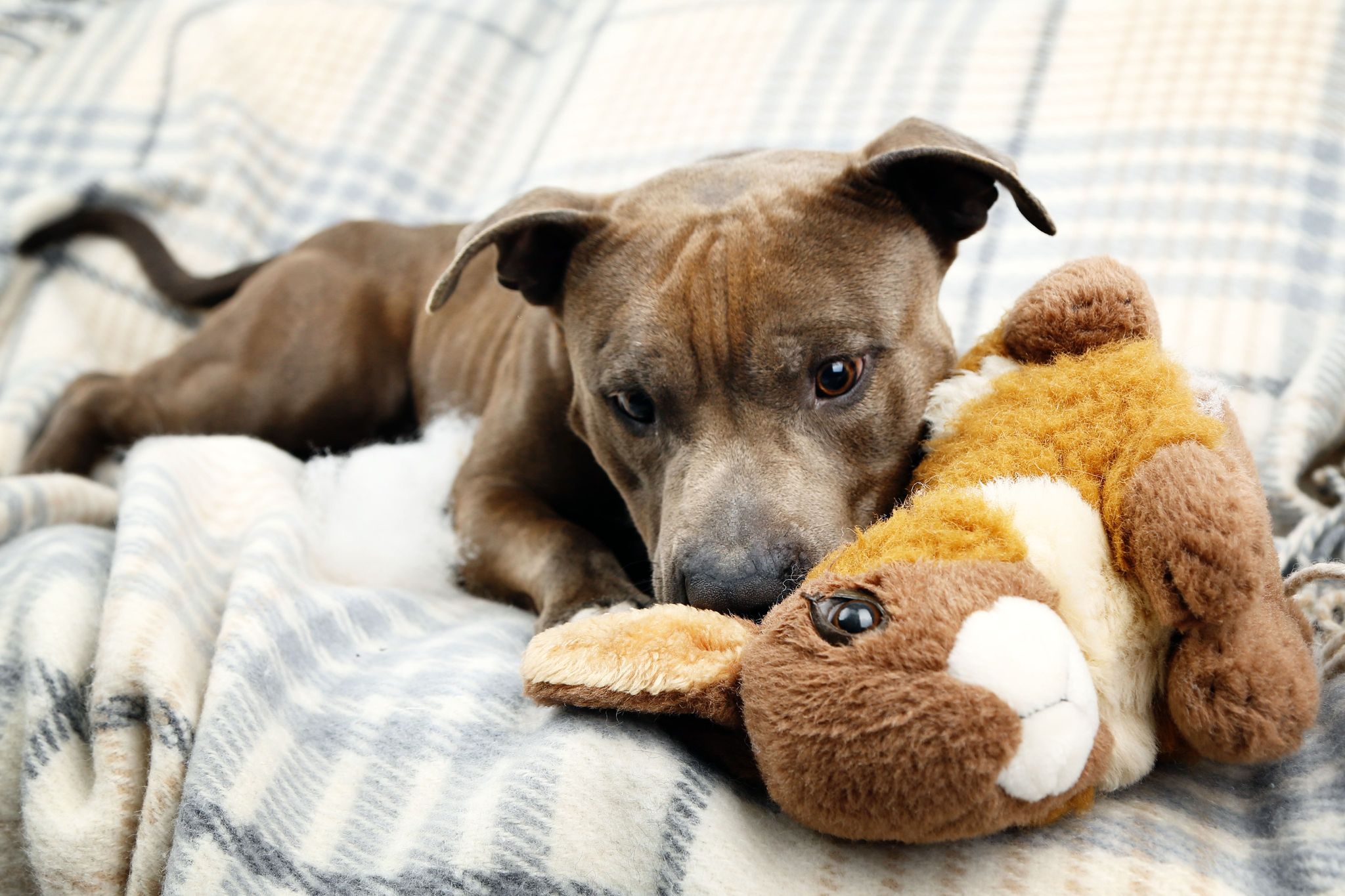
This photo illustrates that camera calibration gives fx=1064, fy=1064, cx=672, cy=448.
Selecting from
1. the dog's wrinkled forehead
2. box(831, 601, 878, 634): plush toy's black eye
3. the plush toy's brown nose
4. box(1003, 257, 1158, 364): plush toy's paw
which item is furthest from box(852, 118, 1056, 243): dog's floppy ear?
box(831, 601, 878, 634): plush toy's black eye

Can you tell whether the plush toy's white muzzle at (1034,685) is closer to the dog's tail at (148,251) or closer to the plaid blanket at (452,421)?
the plaid blanket at (452,421)

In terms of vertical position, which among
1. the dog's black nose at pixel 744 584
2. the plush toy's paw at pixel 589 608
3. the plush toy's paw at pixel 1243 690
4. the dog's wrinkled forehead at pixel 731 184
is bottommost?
the plush toy's paw at pixel 589 608

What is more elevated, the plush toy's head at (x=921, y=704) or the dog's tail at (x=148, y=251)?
the plush toy's head at (x=921, y=704)

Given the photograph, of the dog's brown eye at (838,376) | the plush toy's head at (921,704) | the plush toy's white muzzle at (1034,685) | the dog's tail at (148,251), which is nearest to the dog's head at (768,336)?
the dog's brown eye at (838,376)

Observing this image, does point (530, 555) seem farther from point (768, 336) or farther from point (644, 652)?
point (644, 652)

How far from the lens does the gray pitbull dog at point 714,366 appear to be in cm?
203

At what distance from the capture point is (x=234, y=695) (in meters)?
1.65

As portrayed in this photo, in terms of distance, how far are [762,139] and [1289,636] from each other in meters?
3.02

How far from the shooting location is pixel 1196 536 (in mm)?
1278

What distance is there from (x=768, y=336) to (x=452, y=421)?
5.76 ft

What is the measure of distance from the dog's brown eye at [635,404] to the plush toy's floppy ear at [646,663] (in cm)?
76

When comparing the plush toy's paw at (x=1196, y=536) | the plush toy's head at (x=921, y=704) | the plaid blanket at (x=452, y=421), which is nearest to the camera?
the plush toy's head at (x=921, y=704)

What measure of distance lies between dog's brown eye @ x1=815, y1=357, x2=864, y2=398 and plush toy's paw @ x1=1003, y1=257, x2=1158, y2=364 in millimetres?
357

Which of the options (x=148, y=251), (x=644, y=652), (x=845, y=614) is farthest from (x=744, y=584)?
(x=148, y=251)
